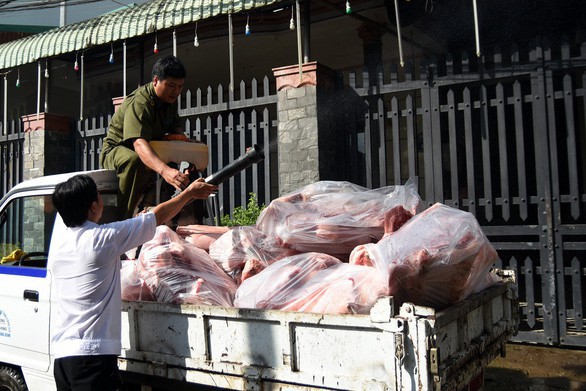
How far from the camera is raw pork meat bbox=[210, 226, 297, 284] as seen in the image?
3.05m

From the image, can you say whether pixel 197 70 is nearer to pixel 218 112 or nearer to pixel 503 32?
pixel 218 112

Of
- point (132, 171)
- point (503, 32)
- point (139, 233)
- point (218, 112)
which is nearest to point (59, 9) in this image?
point (218, 112)

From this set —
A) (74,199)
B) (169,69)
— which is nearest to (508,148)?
(169,69)

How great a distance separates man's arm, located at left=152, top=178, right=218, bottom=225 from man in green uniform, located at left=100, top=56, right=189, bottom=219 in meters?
0.40

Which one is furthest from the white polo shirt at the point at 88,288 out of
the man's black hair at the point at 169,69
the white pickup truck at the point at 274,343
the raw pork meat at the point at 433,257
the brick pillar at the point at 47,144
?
the brick pillar at the point at 47,144

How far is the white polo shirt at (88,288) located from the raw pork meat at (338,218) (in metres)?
0.88

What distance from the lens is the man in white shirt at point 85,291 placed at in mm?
2439

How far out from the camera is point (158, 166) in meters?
3.38

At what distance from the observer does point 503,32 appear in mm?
8000

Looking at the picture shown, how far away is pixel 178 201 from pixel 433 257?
1.36 meters

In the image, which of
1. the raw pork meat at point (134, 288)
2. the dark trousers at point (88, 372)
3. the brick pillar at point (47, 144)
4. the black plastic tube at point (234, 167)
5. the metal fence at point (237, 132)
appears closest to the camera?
the dark trousers at point (88, 372)

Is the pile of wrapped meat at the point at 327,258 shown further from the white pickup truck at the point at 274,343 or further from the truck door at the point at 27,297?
the truck door at the point at 27,297

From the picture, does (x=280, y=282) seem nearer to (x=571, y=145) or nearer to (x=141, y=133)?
(x=141, y=133)

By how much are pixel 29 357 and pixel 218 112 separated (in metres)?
5.03
